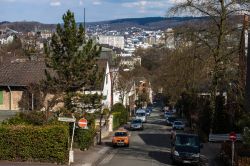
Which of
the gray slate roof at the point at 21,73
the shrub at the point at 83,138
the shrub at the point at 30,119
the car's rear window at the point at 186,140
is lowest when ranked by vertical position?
the shrub at the point at 83,138

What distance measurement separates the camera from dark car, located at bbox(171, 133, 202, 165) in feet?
111

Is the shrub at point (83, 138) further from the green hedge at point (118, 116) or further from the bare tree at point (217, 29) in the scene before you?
the green hedge at point (118, 116)

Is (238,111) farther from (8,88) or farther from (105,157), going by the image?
(8,88)

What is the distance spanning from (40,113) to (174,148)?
9.28 metres

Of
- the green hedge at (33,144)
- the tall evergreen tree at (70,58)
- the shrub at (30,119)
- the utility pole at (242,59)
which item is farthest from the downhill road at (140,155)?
the utility pole at (242,59)

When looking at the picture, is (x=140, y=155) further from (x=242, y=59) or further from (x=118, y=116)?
(x=118, y=116)

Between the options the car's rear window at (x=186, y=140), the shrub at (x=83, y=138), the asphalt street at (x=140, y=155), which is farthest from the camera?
the shrub at (x=83, y=138)

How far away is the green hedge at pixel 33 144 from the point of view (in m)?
32.0

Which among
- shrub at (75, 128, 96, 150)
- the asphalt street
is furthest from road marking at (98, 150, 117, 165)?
shrub at (75, 128, 96, 150)

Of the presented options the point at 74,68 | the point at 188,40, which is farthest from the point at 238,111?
the point at 74,68

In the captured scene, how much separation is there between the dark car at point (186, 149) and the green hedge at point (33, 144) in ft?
24.0

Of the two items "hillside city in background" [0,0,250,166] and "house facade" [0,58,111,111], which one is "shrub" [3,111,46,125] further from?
"house facade" [0,58,111,111]

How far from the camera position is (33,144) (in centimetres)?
3206

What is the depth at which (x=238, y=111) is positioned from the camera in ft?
167
